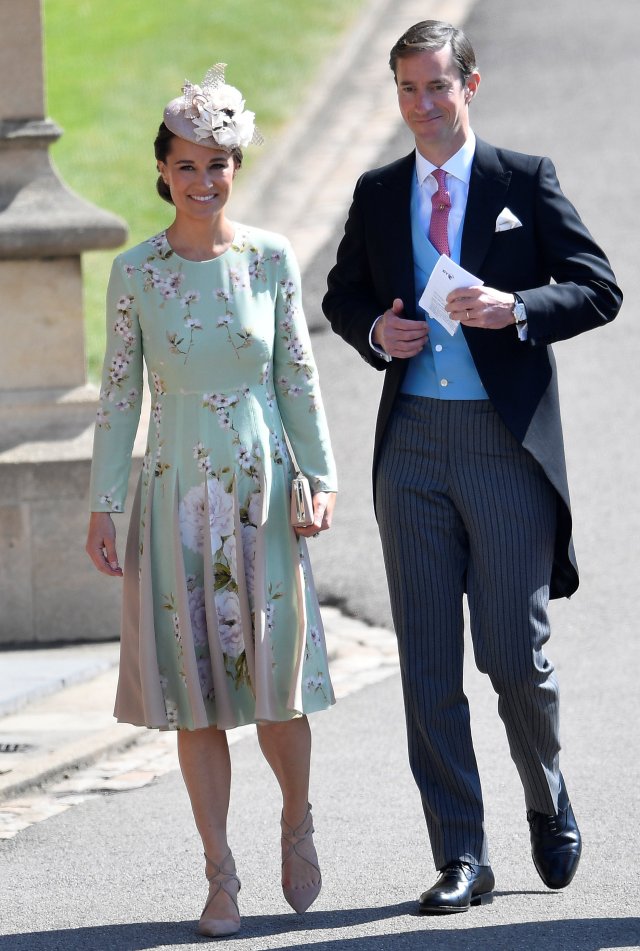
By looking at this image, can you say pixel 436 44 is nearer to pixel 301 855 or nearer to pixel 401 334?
pixel 401 334

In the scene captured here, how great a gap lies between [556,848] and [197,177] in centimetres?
195

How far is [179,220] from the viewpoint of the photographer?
443 centimetres

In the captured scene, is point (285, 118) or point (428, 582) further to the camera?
point (285, 118)

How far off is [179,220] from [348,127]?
37.7 ft

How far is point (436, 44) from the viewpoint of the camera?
4.33 metres

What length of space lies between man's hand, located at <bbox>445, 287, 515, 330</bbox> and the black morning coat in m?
0.08

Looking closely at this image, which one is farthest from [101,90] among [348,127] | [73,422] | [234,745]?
[234,745]

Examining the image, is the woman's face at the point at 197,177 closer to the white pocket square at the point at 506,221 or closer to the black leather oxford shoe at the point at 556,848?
the white pocket square at the point at 506,221

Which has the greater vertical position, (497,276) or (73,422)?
(497,276)

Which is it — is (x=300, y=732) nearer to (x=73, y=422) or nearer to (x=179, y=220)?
(x=179, y=220)

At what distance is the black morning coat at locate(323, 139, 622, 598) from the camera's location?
14.3 ft

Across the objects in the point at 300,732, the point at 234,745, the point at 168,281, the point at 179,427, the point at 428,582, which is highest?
the point at 168,281

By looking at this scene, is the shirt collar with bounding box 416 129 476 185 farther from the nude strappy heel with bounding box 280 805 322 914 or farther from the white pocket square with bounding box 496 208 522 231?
the nude strappy heel with bounding box 280 805 322 914

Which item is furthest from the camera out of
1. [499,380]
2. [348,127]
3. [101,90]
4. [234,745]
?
[101,90]
